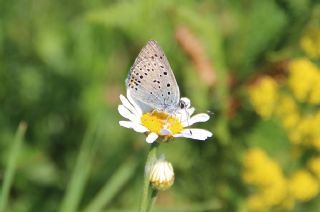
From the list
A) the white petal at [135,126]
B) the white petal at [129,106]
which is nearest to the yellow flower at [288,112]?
the white petal at [129,106]

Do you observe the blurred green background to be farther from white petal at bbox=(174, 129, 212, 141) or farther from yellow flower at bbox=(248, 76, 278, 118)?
white petal at bbox=(174, 129, 212, 141)

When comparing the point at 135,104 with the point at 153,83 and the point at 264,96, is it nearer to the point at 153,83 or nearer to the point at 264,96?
the point at 153,83

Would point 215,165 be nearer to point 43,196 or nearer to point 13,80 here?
point 43,196

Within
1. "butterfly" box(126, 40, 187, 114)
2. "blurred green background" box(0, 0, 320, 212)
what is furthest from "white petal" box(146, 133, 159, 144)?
"blurred green background" box(0, 0, 320, 212)

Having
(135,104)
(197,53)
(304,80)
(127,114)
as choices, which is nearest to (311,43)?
(304,80)

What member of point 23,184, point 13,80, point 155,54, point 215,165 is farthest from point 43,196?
point 155,54

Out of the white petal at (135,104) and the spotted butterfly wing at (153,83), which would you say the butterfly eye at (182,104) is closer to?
the spotted butterfly wing at (153,83)
